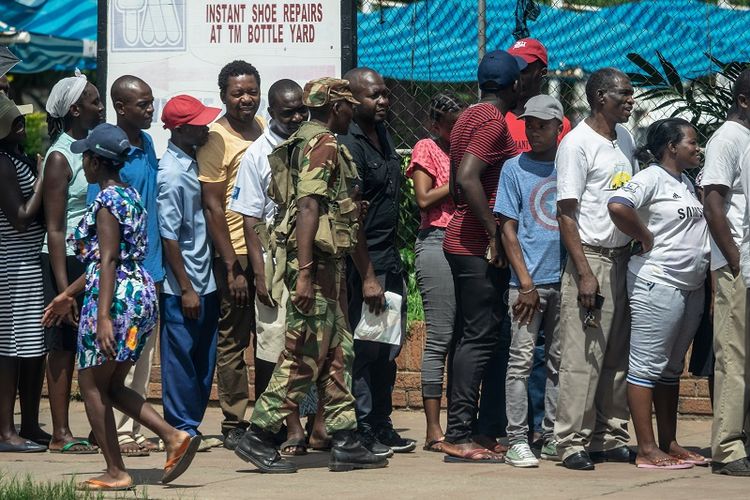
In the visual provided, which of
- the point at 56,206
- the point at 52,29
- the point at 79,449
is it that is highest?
the point at 52,29

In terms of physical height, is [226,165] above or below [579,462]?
above

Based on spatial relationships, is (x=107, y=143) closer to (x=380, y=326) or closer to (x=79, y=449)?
(x=380, y=326)

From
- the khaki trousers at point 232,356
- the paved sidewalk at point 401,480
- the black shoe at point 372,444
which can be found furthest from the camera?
the khaki trousers at point 232,356

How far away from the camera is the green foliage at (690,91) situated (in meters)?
8.55

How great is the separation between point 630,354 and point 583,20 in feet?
9.46

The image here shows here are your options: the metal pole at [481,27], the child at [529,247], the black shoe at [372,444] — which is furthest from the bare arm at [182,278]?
the metal pole at [481,27]

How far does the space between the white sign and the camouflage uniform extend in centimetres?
184

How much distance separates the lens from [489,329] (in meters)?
7.23

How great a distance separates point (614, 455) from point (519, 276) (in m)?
1.16

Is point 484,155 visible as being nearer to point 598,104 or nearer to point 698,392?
point 598,104

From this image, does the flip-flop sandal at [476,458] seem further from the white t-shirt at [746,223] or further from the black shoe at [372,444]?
the white t-shirt at [746,223]

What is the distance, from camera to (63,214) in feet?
25.0

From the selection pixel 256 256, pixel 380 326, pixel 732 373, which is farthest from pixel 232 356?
pixel 732 373

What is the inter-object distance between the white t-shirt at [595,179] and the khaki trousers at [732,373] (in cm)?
61
